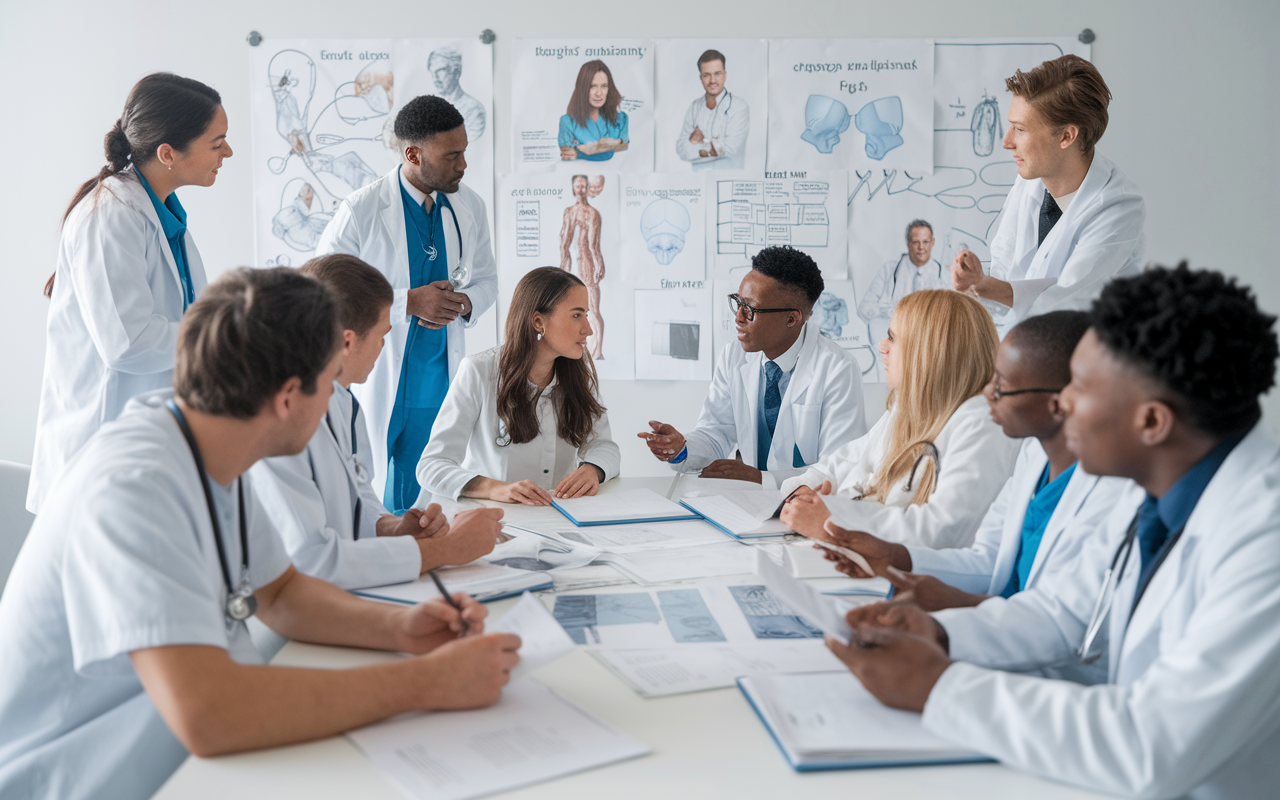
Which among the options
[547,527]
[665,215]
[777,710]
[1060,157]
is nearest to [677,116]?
[665,215]

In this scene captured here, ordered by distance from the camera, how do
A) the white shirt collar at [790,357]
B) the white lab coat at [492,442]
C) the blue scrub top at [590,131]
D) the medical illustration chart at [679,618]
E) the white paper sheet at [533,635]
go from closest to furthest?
the white paper sheet at [533,635]
the medical illustration chart at [679,618]
the white lab coat at [492,442]
the white shirt collar at [790,357]
the blue scrub top at [590,131]

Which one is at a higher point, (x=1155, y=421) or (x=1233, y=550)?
(x=1155, y=421)

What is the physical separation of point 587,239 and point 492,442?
148cm

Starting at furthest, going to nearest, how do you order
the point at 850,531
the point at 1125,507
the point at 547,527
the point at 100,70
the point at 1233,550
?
the point at 100,70 → the point at 547,527 → the point at 850,531 → the point at 1125,507 → the point at 1233,550

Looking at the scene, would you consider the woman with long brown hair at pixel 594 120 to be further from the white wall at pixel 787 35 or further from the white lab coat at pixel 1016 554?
the white lab coat at pixel 1016 554

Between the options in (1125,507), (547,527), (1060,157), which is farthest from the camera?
(1060,157)

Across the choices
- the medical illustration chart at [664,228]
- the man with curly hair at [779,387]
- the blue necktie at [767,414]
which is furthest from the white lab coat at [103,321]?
the medical illustration chart at [664,228]

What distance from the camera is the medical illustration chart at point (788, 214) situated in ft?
12.5

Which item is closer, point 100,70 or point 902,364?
point 902,364

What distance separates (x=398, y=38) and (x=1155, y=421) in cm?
350

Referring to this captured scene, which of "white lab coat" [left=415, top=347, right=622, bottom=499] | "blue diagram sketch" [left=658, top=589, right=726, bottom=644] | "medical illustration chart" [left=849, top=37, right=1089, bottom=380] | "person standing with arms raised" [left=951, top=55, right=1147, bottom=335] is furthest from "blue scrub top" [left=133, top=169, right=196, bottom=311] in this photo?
"medical illustration chart" [left=849, top=37, right=1089, bottom=380]

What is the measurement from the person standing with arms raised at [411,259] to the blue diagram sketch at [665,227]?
2.93ft

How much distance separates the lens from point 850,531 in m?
1.71

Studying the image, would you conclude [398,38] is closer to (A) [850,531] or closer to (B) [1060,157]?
(B) [1060,157]
